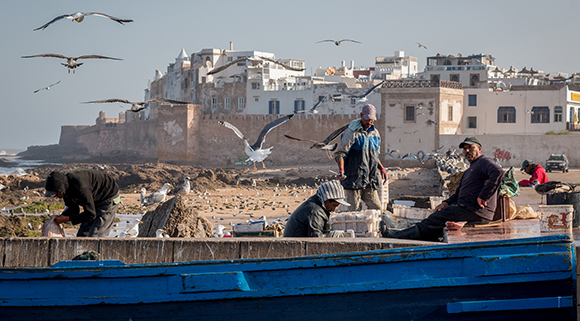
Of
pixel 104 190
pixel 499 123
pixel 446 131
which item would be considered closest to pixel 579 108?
pixel 499 123

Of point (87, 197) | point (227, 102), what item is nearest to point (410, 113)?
point (227, 102)

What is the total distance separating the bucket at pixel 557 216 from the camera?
469 cm

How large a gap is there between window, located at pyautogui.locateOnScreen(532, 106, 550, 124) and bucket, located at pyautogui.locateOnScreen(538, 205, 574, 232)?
3064 centimetres

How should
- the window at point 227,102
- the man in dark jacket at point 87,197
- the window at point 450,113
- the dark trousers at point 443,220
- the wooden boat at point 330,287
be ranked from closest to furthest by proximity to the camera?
1. the wooden boat at point 330,287
2. the dark trousers at point 443,220
3. the man in dark jacket at point 87,197
4. the window at point 450,113
5. the window at point 227,102

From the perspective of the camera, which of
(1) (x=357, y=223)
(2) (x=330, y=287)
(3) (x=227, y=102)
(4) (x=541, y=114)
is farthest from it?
(3) (x=227, y=102)

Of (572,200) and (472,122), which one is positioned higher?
(472,122)

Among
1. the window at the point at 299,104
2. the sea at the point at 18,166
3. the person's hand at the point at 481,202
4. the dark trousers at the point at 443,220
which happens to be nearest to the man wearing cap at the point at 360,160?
the dark trousers at the point at 443,220

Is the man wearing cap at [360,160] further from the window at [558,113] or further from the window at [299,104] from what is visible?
the window at [299,104]

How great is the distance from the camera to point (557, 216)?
4.70m

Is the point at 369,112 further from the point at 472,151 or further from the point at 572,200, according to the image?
the point at 572,200

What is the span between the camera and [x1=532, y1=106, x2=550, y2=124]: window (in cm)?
3322

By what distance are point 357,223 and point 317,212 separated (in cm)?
126

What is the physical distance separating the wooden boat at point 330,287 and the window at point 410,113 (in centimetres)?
2903

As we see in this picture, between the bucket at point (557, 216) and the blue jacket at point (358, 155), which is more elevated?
the blue jacket at point (358, 155)
